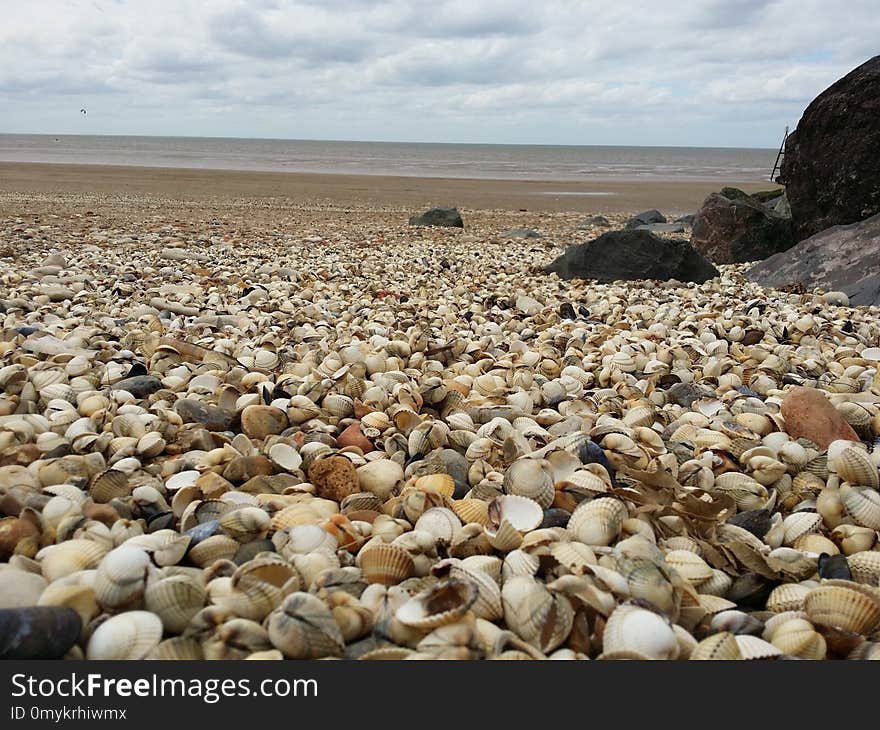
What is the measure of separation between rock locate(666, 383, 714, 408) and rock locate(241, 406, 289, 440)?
192cm

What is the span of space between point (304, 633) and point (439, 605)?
1.05 feet

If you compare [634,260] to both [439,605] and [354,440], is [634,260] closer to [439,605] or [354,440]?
[354,440]

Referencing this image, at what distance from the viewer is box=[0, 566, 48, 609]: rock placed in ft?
5.48

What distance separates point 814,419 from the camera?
293 cm

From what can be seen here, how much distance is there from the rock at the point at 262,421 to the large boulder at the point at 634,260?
5.07m

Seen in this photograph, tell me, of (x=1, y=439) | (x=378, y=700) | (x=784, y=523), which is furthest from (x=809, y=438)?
(x=1, y=439)

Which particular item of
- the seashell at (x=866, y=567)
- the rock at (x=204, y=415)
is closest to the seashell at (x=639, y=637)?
the seashell at (x=866, y=567)

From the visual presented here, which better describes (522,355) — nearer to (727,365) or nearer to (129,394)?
(727,365)

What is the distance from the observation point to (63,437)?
2744 mm

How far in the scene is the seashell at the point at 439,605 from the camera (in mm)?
1626

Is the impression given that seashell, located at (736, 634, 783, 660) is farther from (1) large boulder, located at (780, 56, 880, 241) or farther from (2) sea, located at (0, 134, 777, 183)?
(2) sea, located at (0, 134, 777, 183)

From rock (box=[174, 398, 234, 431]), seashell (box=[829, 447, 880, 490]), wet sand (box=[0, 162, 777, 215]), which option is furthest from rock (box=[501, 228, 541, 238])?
seashell (box=[829, 447, 880, 490])

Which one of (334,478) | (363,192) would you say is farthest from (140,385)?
(363,192)

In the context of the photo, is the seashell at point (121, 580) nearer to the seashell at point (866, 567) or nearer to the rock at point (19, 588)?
the rock at point (19, 588)
